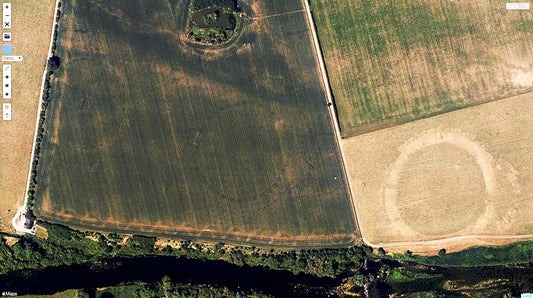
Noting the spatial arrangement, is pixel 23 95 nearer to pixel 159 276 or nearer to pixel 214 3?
pixel 214 3

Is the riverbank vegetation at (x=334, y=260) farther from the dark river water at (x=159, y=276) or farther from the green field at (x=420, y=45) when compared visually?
the green field at (x=420, y=45)

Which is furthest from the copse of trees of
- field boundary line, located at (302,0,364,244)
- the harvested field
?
the harvested field

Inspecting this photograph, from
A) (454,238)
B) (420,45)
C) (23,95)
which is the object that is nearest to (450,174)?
(454,238)

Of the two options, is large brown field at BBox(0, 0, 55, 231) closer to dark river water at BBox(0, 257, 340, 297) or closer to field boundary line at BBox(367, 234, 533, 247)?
dark river water at BBox(0, 257, 340, 297)

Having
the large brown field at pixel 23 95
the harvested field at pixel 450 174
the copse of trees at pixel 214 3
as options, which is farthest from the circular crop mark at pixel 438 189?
the large brown field at pixel 23 95

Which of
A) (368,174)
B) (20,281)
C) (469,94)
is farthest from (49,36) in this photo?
(469,94)

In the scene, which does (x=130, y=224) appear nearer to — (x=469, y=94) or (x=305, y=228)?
(x=305, y=228)
